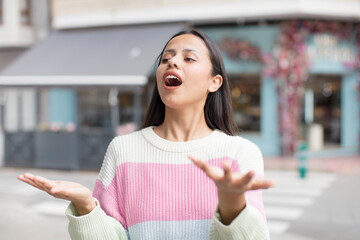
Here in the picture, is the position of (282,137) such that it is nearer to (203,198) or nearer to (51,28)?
(51,28)

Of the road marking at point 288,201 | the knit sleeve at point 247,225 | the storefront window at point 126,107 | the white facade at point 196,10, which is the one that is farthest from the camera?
the storefront window at point 126,107

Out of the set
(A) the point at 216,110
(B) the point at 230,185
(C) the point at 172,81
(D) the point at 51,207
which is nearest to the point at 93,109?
(D) the point at 51,207

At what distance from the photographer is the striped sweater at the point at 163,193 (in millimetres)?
1685

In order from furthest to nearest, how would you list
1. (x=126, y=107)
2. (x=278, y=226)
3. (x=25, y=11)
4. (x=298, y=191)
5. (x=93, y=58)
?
1. (x=25, y=11)
2. (x=126, y=107)
3. (x=93, y=58)
4. (x=298, y=191)
5. (x=278, y=226)

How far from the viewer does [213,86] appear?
186cm

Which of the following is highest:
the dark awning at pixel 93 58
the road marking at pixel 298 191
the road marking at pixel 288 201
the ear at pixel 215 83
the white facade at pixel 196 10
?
the white facade at pixel 196 10

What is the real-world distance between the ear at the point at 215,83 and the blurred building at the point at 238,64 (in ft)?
35.4

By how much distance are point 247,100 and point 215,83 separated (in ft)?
43.0

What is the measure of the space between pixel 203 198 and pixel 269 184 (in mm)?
431

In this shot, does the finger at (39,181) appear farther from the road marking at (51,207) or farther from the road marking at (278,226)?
the road marking at (51,207)

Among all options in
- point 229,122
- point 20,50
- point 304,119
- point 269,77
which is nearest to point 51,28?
point 20,50

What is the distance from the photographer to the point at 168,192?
5.59 ft

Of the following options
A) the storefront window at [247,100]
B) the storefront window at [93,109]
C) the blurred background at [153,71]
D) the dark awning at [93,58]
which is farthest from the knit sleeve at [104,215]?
the storefront window at [93,109]

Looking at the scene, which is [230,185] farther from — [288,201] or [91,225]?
[288,201]
